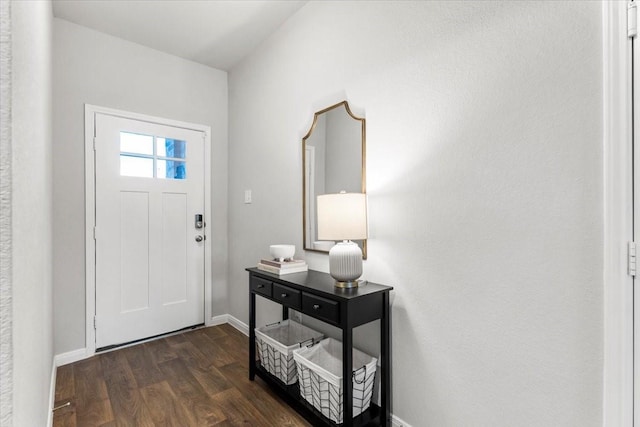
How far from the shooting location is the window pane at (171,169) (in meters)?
2.93

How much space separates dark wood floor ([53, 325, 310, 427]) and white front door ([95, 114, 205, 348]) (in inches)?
12.2

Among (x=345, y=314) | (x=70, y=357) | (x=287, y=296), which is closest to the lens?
(x=345, y=314)

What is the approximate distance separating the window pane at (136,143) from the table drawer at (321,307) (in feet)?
6.83

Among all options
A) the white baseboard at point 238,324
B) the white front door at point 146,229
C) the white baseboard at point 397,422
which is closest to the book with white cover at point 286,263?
the white baseboard at point 397,422

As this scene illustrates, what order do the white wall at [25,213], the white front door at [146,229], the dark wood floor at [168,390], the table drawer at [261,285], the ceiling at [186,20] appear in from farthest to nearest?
the white front door at [146,229]
the ceiling at [186,20]
the table drawer at [261,285]
the dark wood floor at [168,390]
the white wall at [25,213]

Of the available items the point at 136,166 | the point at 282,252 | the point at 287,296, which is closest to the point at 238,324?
the point at 282,252

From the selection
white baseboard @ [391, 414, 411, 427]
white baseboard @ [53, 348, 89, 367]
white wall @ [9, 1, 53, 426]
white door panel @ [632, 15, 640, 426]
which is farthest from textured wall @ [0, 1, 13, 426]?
white baseboard @ [53, 348, 89, 367]

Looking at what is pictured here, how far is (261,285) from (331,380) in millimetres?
771

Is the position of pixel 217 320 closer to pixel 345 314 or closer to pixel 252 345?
pixel 252 345

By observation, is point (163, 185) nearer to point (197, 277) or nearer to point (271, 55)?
point (197, 277)

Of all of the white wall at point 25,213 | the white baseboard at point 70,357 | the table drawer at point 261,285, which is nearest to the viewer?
the white wall at point 25,213

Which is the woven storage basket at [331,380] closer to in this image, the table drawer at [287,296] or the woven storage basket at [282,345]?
the woven storage basket at [282,345]

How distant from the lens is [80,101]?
2.56m

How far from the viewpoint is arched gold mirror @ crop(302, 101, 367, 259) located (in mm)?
1918
